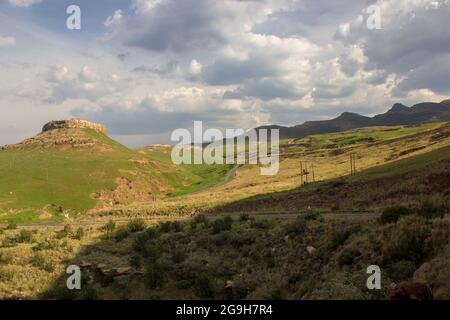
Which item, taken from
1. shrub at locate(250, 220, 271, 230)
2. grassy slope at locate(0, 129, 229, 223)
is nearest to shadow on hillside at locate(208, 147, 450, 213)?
shrub at locate(250, 220, 271, 230)

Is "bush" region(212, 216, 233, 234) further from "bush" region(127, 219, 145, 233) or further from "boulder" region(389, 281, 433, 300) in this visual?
"boulder" region(389, 281, 433, 300)

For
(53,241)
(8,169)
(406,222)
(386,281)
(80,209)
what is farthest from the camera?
(8,169)

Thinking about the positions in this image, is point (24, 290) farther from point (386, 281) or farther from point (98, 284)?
point (386, 281)

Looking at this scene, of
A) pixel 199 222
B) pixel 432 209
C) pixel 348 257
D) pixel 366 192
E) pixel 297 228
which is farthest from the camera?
pixel 366 192

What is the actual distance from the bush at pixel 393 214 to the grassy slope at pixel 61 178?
67900 millimetres

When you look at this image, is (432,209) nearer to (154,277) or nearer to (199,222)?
(154,277)

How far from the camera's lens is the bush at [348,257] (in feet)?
62.7

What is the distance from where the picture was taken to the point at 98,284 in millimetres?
23688

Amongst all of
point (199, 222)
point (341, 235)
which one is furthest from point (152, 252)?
point (341, 235)

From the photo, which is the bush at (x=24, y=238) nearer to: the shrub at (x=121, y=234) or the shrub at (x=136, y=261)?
the shrub at (x=121, y=234)

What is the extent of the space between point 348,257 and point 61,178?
330ft

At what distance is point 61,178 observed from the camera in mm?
107875

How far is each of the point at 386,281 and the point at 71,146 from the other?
15195 cm
